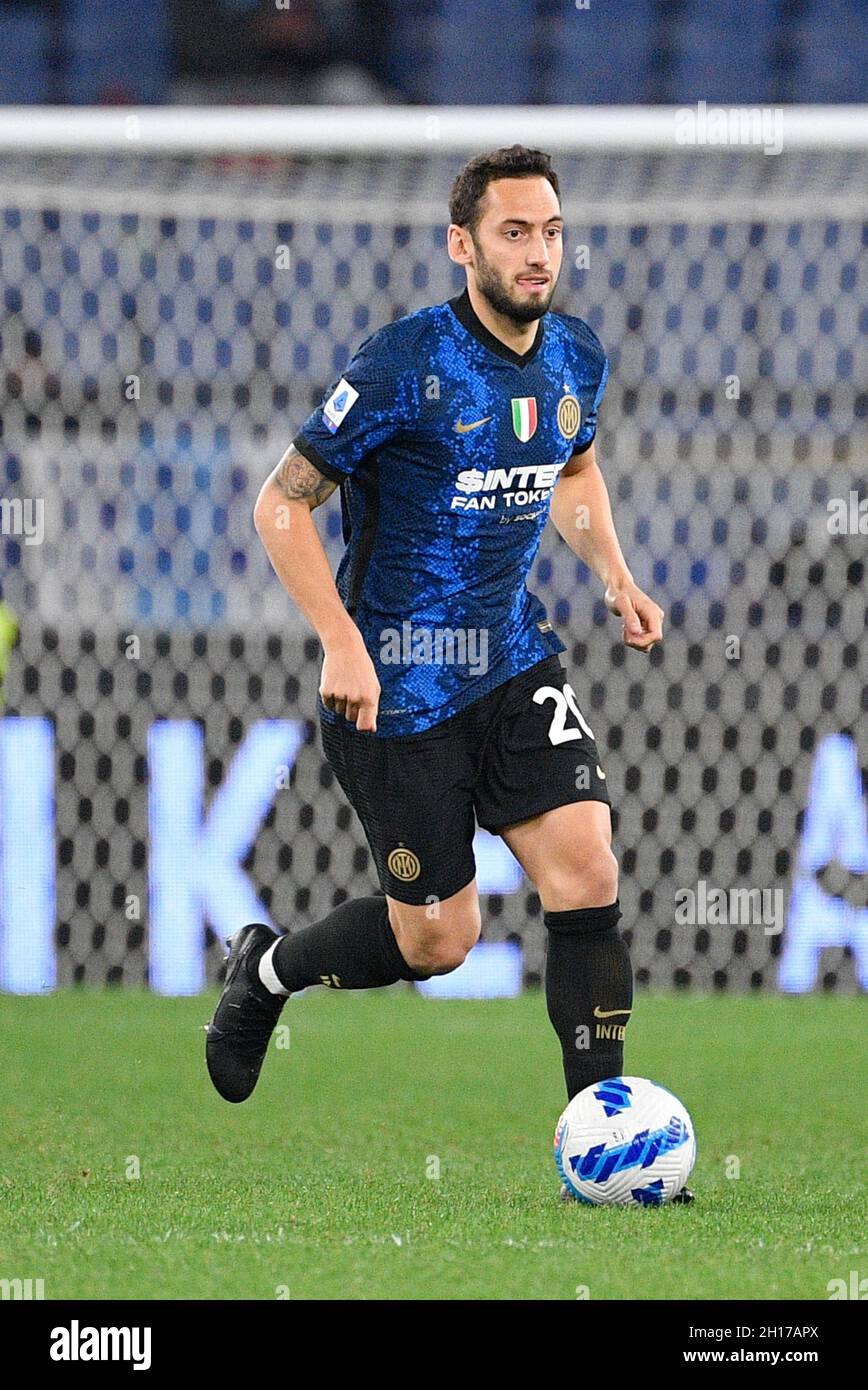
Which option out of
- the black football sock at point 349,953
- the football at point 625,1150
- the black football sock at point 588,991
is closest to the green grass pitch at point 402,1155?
the football at point 625,1150

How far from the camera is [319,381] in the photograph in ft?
25.3

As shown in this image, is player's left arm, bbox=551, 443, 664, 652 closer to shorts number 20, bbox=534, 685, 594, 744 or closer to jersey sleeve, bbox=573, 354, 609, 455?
jersey sleeve, bbox=573, 354, 609, 455

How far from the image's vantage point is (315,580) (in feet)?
12.5

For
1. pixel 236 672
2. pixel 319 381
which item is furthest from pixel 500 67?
pixel 236 672

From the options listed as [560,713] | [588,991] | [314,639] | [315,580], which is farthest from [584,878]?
[314,639]

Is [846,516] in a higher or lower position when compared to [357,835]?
higher

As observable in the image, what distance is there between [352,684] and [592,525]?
86 cm

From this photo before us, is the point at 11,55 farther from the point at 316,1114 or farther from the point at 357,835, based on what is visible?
the point at 316,1114

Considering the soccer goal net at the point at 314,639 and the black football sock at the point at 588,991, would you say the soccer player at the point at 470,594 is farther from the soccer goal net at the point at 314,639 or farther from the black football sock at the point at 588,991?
the soccer goal net at the point at 314,639

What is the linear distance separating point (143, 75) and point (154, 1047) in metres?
7.57

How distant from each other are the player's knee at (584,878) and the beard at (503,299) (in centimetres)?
103

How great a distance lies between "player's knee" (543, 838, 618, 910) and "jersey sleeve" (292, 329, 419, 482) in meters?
0.87

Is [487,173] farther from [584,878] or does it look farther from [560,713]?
[584,878]

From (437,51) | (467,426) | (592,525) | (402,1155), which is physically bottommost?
(402,1155)
